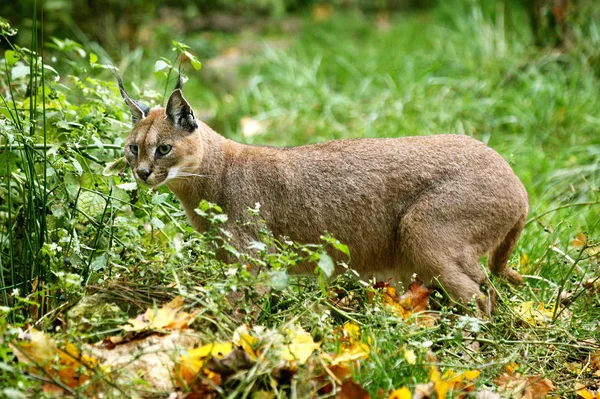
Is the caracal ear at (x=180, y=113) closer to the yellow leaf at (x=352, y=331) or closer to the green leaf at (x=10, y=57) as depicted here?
the green leaf at (x=10, y=57)

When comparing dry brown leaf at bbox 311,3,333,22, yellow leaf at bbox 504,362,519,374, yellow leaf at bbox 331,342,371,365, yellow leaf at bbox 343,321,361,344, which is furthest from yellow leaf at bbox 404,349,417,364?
dry brown leaf at bbox 311,3,333,22

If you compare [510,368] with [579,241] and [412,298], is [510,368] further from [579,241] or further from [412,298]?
[579,241]

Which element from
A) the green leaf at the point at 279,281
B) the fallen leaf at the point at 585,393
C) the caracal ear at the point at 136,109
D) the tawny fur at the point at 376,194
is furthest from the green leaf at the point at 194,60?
the fallen leaf at the point at 585,393

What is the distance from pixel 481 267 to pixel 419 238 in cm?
50

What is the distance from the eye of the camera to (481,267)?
477 centimetres

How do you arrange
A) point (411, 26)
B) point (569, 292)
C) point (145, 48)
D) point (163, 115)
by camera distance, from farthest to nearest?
point (411, 26), point (145, 48), point (569, 292), point (163, 115)

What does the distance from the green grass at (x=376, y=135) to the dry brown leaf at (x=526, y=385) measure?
0.09 meters

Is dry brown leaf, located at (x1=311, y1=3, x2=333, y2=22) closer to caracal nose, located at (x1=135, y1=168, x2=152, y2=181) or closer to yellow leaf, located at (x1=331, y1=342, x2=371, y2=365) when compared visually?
caracal nose, located at (x1=135, y1=168, x2=152, y2=181)

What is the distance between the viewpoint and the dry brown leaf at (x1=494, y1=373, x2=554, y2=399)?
381cm

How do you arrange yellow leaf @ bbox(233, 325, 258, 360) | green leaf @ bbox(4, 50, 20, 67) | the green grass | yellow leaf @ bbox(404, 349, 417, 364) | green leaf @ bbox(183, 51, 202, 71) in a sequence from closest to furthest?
yellow leaf @ bbox(233, 325, 258, 360) < yellow leaf @ bbox(404, 349, 417, 364) < the green grass < green leaf @ bbox(183, 51, 202, 71) < green leaf @ bbox(4, 50, 20, 67)

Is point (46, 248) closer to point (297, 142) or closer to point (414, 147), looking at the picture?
point (414, 147)

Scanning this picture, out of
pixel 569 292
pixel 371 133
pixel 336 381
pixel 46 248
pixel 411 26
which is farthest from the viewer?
pixel 411 26

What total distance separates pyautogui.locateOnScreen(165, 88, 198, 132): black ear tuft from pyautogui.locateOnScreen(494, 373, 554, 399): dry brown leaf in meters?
2.20

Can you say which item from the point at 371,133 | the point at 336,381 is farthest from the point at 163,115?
the point at 371,133
